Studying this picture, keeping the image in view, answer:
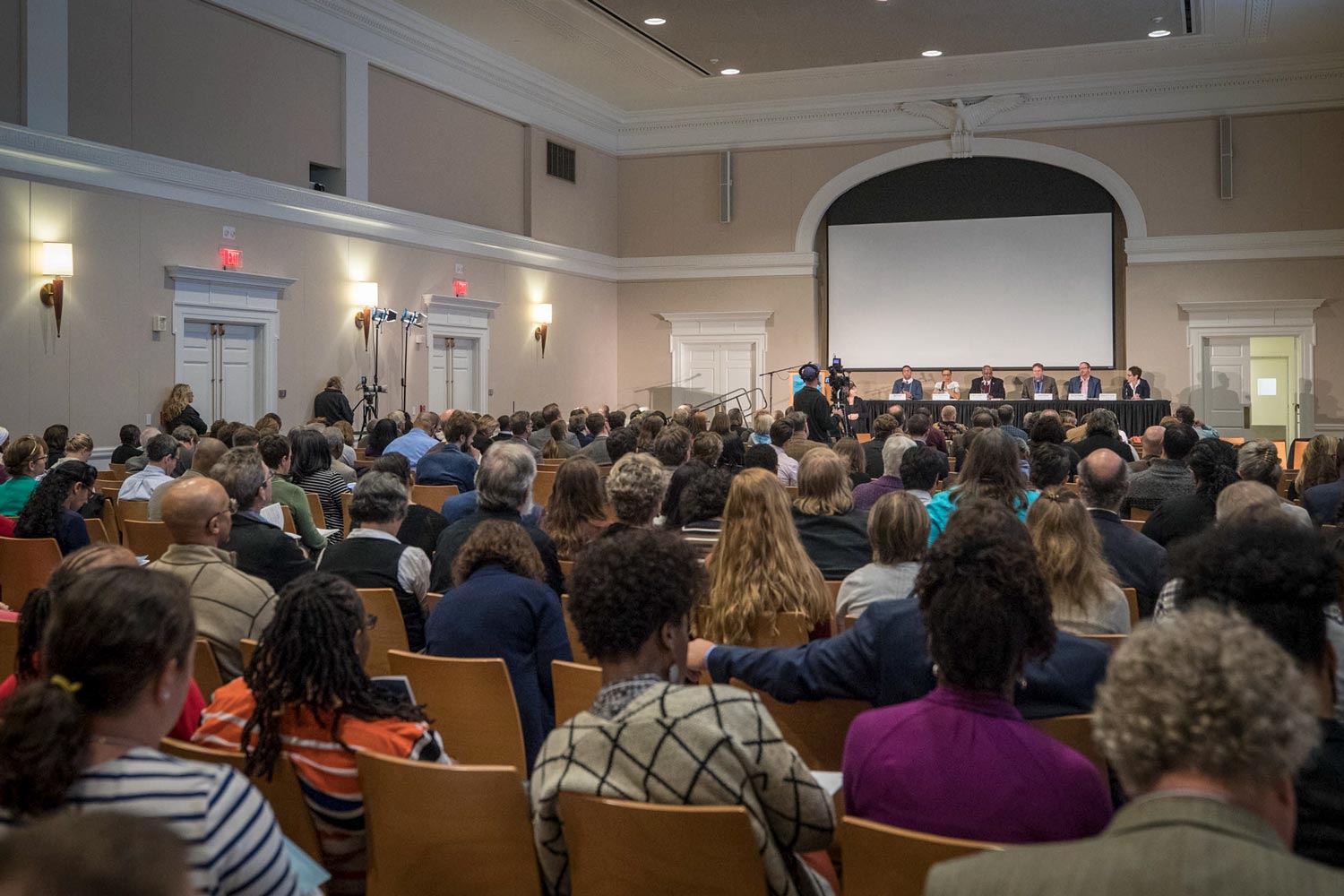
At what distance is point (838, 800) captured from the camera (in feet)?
8.04

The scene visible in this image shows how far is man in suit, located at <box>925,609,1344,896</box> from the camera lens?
1.12 meters

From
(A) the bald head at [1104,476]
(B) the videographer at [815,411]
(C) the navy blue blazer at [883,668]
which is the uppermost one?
(B) the videographer at [815,411]

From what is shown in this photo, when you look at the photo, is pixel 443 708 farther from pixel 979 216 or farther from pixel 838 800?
pixel 979 216

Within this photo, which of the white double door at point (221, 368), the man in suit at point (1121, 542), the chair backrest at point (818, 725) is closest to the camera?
the chair backrest at point (818, 725)

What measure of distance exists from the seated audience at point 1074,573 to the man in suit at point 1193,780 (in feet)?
6.71

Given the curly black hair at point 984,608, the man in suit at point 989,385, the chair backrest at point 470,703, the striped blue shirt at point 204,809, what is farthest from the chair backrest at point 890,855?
the man in suit at point 989,385

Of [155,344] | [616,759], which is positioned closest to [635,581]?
[616,759]

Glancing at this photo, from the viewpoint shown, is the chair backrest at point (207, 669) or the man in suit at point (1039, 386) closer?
the chair backrest at point (207, 669)

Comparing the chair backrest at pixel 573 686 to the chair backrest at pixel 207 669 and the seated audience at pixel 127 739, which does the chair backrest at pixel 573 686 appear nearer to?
the chair backrest at pixel 207 669

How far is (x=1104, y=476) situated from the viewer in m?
4.38

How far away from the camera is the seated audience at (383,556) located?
158 inches

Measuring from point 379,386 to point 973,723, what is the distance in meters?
12.4

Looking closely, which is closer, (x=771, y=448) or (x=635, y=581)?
(x=635, y=581)

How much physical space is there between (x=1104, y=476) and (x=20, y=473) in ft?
17.7
